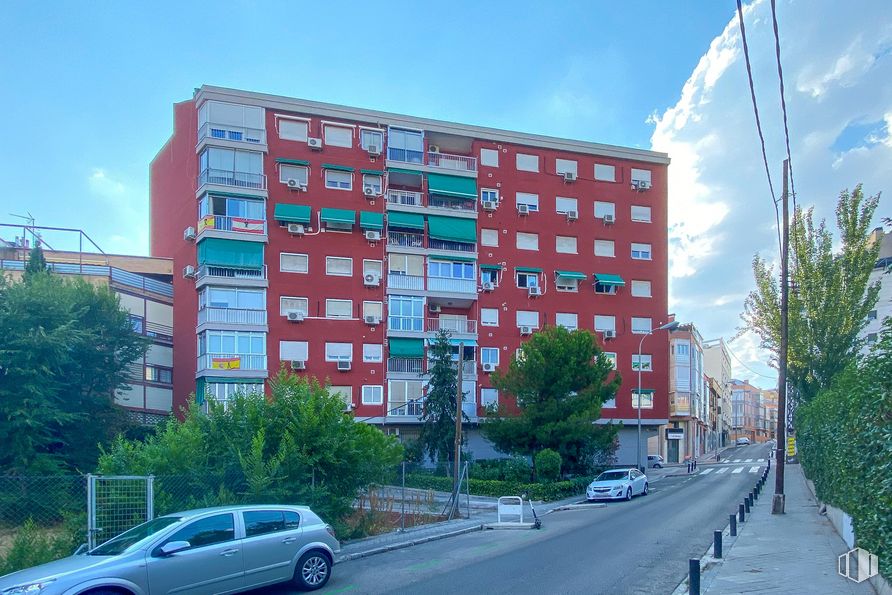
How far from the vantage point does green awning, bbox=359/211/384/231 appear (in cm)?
4084

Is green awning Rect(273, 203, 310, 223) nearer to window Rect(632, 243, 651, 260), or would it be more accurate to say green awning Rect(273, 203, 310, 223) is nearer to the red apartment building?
the red apartment building

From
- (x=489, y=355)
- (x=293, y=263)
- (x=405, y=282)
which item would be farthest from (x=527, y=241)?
(x=293, y=263)

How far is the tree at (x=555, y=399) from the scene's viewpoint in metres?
32.6

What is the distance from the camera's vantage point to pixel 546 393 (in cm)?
3353

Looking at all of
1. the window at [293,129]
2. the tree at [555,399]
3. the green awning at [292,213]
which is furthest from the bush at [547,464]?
the window at [293,129]

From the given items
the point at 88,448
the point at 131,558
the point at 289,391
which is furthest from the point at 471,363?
the point at 131,558

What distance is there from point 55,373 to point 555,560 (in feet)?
73.9

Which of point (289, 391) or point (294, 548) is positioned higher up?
point (289, 391)

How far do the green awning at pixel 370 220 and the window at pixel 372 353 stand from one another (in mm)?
7067

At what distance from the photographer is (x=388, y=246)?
41.7 metres

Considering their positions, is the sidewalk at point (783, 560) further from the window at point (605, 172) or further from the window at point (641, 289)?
the window at point (605, 172)

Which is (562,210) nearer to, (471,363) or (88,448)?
(471,363)

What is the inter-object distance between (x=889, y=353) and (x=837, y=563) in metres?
6.16

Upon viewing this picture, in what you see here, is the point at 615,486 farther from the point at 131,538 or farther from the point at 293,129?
the point at 293,129
